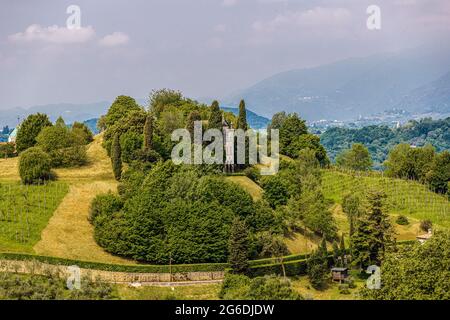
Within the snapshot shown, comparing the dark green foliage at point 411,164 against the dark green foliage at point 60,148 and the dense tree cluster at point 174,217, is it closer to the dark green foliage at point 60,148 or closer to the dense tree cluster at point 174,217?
the dense tree cluster at point 174,217

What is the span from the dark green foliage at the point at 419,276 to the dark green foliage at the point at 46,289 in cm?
1822

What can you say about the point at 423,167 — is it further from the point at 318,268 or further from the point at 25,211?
the point at 25,211

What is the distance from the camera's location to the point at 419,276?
41375 millimetres

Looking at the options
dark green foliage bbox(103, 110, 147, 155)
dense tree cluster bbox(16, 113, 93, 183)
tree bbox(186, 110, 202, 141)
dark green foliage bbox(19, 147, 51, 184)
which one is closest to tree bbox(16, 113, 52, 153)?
dense tree cluster bbox(16, 113, 93, 183)

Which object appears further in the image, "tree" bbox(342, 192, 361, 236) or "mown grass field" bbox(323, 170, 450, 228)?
"mown grass field" bbox(323, 170, 450, 228)

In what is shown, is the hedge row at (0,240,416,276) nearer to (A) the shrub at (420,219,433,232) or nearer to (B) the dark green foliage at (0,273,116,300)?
(B) the dark green foliage at (0,273,116,300)

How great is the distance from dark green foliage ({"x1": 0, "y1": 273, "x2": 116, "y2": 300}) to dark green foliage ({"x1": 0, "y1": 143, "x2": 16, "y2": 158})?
137ft

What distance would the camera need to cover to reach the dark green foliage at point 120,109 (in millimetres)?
90250

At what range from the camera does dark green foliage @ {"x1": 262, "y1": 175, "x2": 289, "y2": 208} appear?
68.3 m

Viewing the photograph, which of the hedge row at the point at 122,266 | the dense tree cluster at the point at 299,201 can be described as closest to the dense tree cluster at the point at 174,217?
the hedge row at the point at 122,266

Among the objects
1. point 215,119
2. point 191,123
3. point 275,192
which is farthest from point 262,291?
point 191,123

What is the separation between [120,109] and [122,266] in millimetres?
42630

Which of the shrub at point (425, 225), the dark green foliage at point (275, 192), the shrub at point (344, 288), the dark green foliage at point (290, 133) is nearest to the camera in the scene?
the shrub at point (344, 288)
